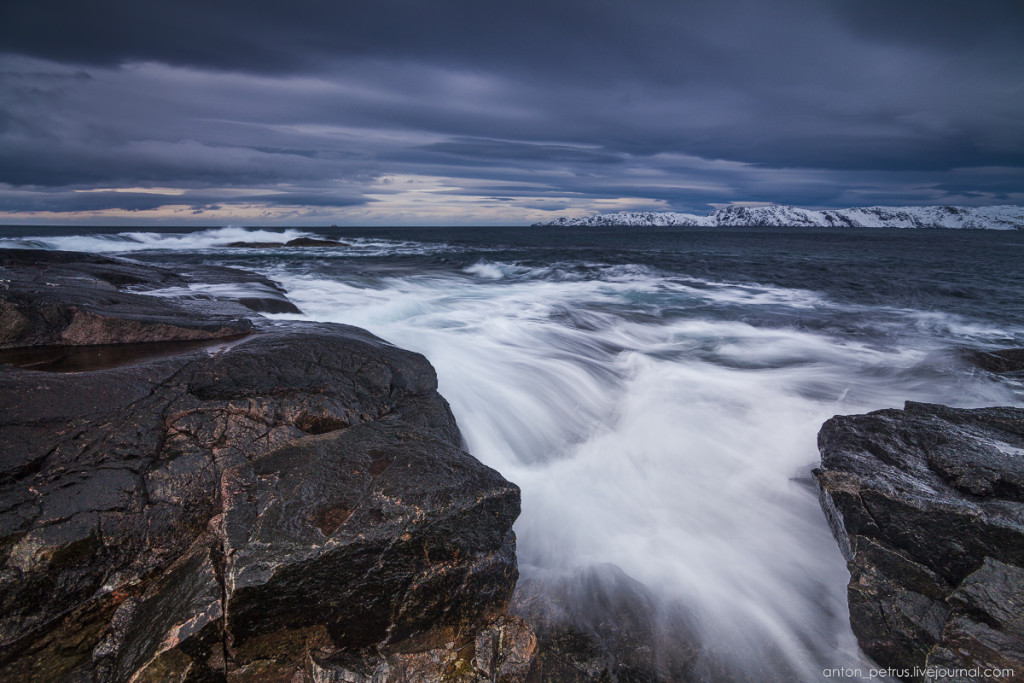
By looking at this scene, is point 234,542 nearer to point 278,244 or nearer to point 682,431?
point 682,431

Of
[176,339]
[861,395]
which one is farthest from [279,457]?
[861,395]

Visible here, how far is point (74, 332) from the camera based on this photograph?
4.26m

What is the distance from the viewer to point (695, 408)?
22.6 feet

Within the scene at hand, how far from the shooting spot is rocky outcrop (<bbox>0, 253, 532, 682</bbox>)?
2.18 meters

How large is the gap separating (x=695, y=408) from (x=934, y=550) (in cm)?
384

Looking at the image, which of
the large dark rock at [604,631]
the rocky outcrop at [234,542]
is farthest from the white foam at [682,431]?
the rocky outcrop at [234,542]

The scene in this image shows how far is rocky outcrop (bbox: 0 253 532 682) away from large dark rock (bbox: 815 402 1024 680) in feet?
7.59

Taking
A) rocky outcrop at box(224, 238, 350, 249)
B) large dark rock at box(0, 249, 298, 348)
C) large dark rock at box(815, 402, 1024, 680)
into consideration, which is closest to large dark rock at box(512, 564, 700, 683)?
large dark rock at box(815, 402, 1024, 680)

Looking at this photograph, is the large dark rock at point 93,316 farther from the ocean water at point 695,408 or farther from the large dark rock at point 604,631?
the large dark rock at point 604,631

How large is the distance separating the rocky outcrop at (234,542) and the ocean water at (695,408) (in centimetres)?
134

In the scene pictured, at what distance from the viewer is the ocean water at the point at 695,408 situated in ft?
12.4

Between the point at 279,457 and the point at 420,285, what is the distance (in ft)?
51.4

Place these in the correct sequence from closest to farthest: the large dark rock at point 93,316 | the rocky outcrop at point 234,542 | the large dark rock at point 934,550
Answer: the rocky outcrop at point 234,542
the large dark rock at point 934,550
the large dark rock at point 93,316

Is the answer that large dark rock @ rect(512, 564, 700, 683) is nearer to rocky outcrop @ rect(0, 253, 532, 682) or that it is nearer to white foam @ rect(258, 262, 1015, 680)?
white foam @ rect(258, 262, 1015, 680)
